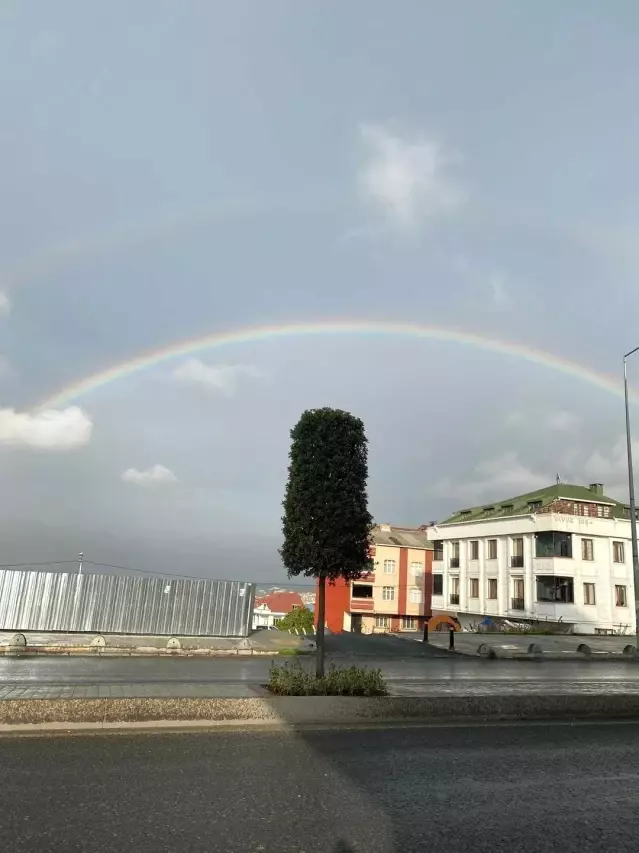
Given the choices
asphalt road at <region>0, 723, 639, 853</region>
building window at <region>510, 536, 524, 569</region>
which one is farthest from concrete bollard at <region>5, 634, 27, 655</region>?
building window at <region>510, 536, 524, 569</region>

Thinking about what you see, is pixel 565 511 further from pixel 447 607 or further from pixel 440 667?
pixel 440 667

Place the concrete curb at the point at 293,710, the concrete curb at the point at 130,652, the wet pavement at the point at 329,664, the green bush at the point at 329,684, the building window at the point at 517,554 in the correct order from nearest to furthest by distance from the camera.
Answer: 1. the concrete curb at the point at 293,710
2. the green bush at the point at 329,684
3. the wet pavement at the point at 329,664
4. the concrete curb at the point at 130,652
5. the building window at the point at 517,554

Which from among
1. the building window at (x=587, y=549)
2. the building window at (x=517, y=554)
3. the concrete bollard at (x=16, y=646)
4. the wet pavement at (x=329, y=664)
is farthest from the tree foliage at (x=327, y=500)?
the building window at (x=517, y=554)

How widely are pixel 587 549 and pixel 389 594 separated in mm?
31693

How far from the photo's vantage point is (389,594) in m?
87.7

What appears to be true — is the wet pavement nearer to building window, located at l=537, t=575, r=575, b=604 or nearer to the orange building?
building window, located at l=537, t=575, r=575, b=604

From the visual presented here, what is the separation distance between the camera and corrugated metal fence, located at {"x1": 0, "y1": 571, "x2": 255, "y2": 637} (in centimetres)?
2969

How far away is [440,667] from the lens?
73.9 feet

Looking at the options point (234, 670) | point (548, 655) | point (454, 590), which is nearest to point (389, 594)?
point (454, 590)

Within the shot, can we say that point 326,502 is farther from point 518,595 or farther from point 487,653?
point 518,595

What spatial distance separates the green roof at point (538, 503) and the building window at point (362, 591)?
14.8 meters

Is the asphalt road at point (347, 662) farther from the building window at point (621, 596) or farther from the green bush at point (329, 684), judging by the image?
the building window at point (621, 596)

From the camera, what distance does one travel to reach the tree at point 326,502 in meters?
12.0

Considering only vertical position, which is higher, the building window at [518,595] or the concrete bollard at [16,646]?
the building window at [518,595]
